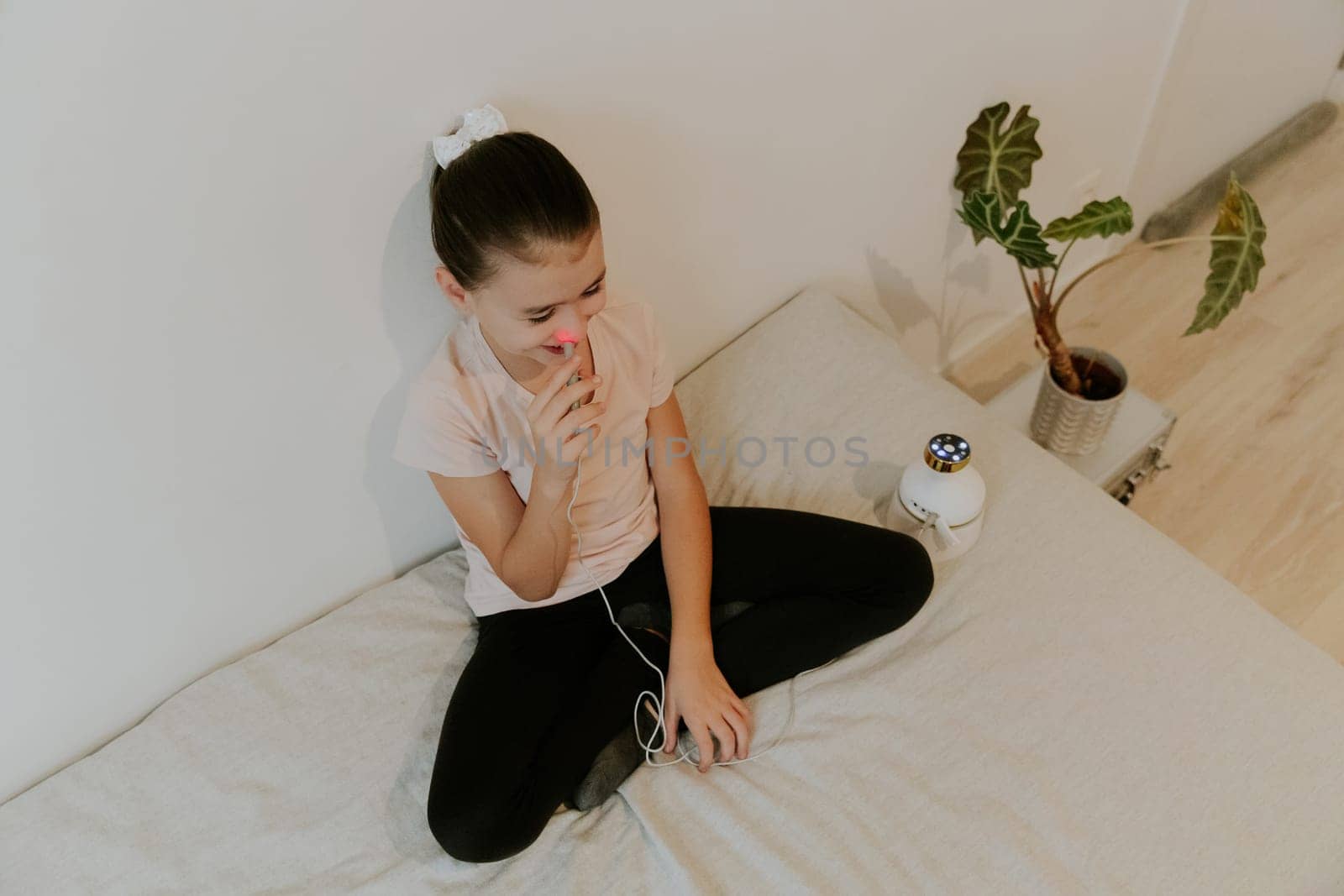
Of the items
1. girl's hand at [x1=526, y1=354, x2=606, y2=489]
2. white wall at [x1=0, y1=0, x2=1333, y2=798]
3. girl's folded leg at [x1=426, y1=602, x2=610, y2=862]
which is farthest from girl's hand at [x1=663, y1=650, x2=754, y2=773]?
white wall at [x1=0, y1=0, x2=1333, y2=798]

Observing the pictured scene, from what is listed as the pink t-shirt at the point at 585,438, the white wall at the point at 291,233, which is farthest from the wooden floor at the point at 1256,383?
the pink t-shirt at the point at 585,438

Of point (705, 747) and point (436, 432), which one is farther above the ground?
point (436, 432)

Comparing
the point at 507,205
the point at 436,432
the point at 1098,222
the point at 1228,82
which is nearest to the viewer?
the point at 507,205

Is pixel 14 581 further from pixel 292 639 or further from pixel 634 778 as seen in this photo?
pixel 634 778

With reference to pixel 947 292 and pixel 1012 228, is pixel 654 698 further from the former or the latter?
pixel 947 292

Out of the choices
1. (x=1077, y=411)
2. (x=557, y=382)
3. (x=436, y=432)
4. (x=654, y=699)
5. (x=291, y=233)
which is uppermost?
(x=291, y=233)

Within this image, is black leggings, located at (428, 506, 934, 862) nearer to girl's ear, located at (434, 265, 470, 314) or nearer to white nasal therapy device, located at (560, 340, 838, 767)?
white nasal therapy device, located at (560, 340, 838, 767)

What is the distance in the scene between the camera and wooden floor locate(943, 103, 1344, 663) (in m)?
1.53

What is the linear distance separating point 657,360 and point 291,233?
44cm

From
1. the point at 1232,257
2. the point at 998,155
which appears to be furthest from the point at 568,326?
the point at 1232,257

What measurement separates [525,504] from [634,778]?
1.16 ft

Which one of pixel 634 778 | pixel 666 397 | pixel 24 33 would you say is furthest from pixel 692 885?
pixel 24 33

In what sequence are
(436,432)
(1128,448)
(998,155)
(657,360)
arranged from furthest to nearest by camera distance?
(1128,448) → (998,155) → (657,360) → (436,432)

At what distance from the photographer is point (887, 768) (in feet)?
3.28
